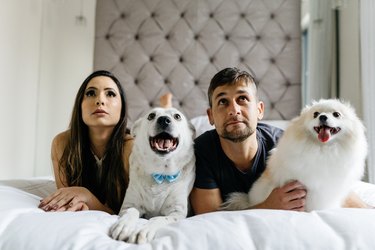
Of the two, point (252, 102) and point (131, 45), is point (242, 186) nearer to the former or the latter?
point (252, 102)

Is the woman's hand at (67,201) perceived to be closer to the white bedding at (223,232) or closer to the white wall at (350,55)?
the white bedding at (223,232)

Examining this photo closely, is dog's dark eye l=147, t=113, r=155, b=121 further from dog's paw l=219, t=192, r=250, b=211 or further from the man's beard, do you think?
dog's paw l=219, t=192, r=250, b=211

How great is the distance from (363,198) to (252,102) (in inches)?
29.1

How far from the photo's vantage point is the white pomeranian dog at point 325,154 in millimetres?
1147

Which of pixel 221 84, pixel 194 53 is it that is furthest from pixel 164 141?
pixel 194 53

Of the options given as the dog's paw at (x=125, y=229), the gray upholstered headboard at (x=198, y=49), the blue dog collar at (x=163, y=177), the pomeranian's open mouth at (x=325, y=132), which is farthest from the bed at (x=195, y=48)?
the dog's paw at (x=125, y=229)

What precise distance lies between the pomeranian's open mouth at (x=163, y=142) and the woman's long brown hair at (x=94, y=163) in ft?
1.13

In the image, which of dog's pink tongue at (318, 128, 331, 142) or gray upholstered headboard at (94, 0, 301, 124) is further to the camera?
gray upholstered headboard at (94, 0, 301, 124)

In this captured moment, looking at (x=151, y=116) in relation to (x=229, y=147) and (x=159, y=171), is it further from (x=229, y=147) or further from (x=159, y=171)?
(x=229, y=147)

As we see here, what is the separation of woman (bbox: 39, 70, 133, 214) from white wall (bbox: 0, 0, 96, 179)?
28.2 inches

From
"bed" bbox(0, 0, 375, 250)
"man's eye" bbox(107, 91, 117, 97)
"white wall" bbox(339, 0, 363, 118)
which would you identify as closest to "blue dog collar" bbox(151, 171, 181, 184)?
"man's eye" bbox(107, 91, 117, 97)

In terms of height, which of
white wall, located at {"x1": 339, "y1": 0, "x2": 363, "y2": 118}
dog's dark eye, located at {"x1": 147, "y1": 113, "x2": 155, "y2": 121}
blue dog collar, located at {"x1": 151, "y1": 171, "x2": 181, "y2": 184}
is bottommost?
blue dog collar, located at {"x1": 151, "y1": 171, "x2": 181, "y2": 184}

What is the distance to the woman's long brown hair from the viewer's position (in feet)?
5.32

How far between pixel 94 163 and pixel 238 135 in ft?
2.81
